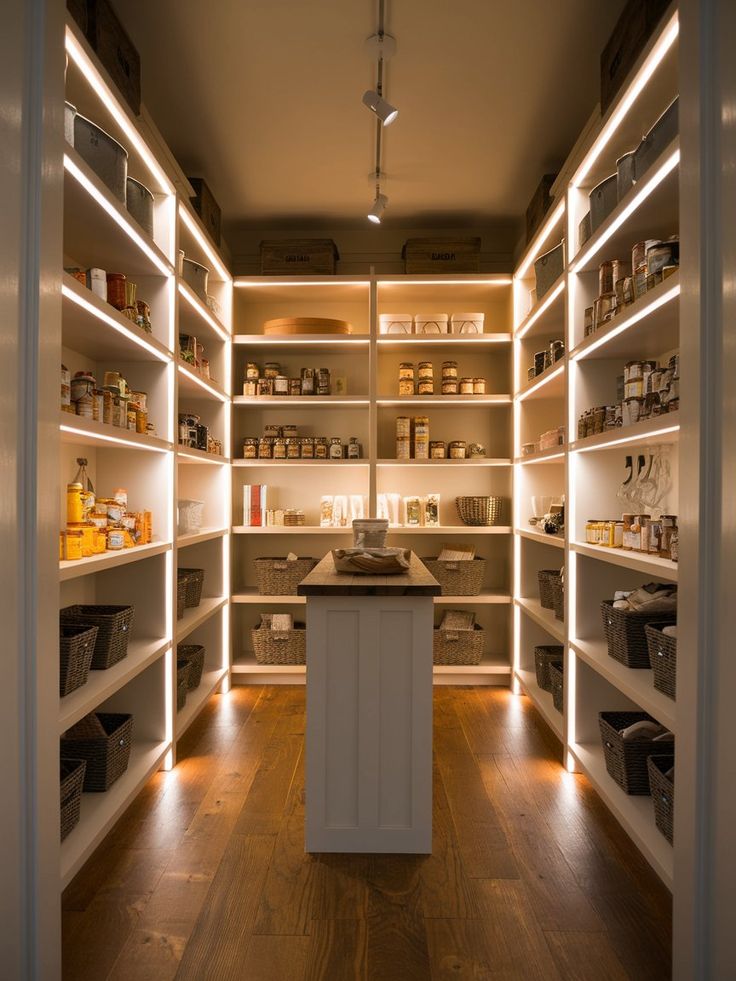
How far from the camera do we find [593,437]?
2723mm

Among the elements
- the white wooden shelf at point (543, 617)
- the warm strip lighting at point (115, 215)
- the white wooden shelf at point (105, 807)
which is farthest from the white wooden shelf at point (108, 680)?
the white wooden shelf at point (543, 617)

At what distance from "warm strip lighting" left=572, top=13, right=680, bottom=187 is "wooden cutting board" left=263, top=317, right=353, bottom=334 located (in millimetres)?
1835

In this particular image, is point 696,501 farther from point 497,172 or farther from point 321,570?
point 497,172

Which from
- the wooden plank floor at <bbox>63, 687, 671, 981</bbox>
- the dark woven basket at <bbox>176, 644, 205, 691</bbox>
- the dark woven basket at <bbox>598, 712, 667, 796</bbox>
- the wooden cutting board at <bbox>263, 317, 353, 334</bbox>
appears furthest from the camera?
the wooden cutting board at <bbox>263, 317, 353, 334</bbox>

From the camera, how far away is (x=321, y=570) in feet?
8.87

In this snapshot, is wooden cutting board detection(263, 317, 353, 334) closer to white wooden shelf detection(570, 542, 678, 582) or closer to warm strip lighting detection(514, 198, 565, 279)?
warm strip lighting detection(514, 198, 565, 279)

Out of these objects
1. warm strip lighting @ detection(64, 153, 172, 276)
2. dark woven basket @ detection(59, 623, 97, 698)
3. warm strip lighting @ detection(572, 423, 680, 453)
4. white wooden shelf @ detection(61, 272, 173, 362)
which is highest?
warm strip lighting @ detection(64, 153, 172, 276)

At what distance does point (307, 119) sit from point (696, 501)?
2.78 m

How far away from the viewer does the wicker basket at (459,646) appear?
447cm

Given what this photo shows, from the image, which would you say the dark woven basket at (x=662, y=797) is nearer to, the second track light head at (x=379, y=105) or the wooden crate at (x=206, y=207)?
the second track light head at (x=379, y=105)

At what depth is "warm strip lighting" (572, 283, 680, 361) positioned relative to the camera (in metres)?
2.01

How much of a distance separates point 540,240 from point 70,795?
3287 mm

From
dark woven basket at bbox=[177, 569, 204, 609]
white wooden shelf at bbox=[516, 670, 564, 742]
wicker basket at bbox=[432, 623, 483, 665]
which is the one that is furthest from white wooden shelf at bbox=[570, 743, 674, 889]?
dark woven basket at bbox=[177, 569, 204, 609]

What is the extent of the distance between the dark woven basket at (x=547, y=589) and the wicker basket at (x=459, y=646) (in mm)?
686
